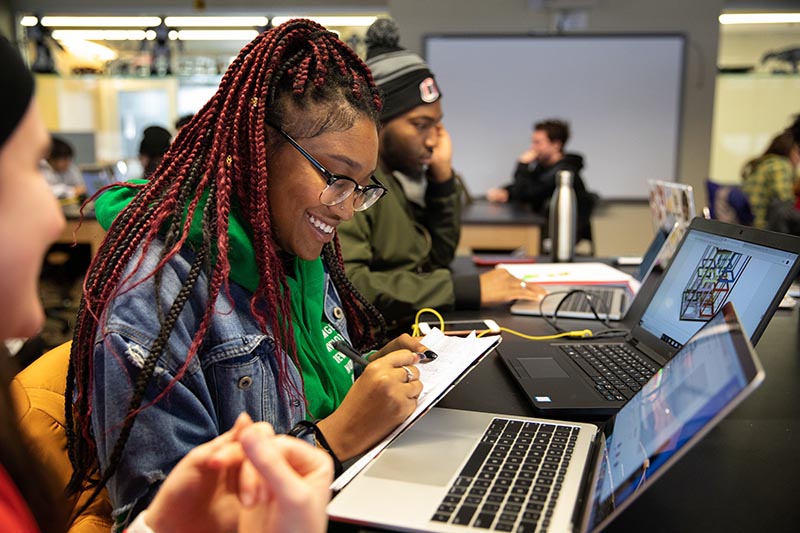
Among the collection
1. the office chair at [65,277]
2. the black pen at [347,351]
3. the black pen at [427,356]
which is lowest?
the office chair at [65,277]

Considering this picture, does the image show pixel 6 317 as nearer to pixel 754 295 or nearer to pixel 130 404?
pixel 130 404

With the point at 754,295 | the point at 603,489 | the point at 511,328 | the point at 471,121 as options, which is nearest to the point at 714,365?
the point at 603,489

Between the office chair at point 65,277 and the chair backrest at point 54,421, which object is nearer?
the chair backrest at point 54,421

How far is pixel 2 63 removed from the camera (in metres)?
0.51

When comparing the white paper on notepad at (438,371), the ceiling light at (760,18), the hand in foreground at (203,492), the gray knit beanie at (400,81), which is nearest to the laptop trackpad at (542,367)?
the white paper on notepad at (438,371)

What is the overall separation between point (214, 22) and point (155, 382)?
634 centimetres

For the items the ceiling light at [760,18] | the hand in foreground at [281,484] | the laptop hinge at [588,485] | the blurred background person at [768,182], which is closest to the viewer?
the hand in foreground at [281,484]

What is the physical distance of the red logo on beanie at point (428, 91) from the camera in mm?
2018

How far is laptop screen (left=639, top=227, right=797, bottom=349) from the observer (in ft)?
3.43

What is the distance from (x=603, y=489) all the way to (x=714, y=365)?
0.57 ft

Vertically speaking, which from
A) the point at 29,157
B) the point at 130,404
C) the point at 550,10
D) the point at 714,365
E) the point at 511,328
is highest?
the point at 550,10

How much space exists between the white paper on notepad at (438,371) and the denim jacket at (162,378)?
20 centimetres

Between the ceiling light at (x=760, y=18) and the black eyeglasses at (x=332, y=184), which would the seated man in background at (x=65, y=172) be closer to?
the black eyeglasses at (x=332, y=184)

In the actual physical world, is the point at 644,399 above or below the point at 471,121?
below
